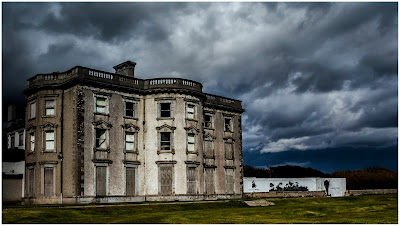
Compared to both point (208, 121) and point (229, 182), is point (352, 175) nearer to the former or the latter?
point (229, 182)

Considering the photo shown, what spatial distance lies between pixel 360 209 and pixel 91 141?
21.4m

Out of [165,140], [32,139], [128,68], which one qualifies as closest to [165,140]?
[165,140]

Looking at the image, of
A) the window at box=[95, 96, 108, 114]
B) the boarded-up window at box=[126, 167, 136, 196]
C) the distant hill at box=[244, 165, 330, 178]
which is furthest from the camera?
the distant hill at box=[244, 165, 330, 178]

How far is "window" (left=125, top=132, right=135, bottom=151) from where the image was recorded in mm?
40250

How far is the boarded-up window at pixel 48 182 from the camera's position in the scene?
37219 mm

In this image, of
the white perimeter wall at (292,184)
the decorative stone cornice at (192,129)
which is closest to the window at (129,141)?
the decorative stone cornice at (192,129)

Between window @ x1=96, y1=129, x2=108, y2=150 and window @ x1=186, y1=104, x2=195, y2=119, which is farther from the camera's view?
window @ x1=186, y1=104, x2=195, y2=119

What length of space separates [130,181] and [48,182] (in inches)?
262

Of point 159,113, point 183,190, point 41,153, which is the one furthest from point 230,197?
point 41,153

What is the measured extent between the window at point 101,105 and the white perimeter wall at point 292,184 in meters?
23.5

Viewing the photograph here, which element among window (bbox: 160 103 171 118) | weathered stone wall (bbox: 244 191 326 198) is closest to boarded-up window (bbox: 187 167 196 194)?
window (bbox: 160 103 171 118)

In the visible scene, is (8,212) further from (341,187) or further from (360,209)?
(341,187)

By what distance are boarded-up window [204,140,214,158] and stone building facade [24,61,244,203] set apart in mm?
1666

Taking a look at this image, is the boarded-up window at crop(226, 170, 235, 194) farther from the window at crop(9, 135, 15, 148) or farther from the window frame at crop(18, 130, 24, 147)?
the window at crop(9, 135, 15, 148)
